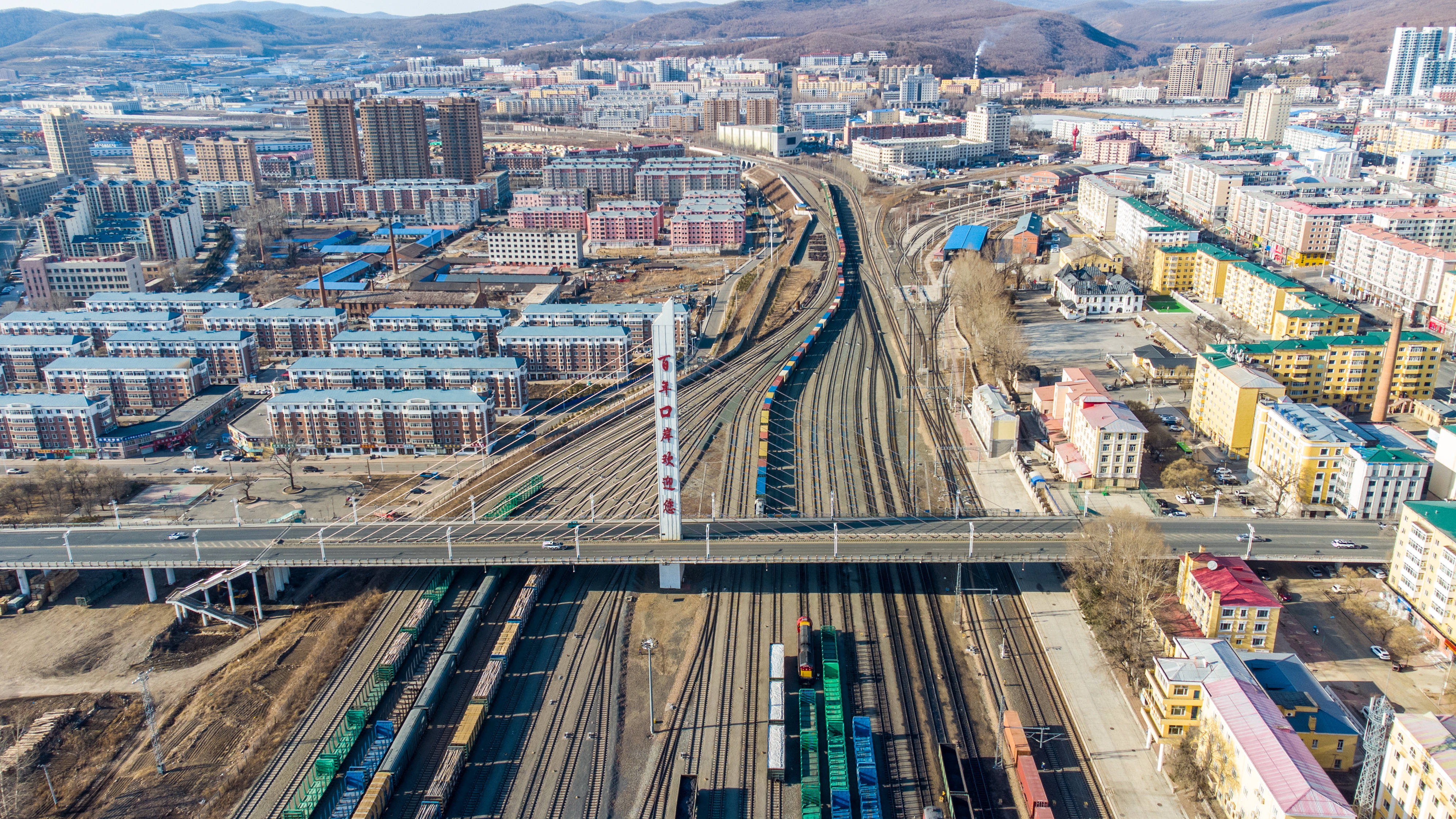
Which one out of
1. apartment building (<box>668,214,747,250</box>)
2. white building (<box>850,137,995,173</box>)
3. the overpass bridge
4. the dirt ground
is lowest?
the dirt ground

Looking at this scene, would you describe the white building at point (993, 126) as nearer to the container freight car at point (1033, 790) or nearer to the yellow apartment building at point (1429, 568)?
the yellow apartment building at point (1429, 568)

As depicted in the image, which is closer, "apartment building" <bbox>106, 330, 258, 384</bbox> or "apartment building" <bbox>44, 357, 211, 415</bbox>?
"apartment building" <bbox>44, 357, 211, 415</bbox>

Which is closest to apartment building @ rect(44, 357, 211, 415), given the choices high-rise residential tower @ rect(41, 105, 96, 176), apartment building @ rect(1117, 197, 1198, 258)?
apartment building @ rect(1117, 197, 1198, 258)

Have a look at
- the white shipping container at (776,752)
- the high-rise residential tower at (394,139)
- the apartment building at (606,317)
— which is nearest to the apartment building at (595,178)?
the high-rise residential tower at (394,139)

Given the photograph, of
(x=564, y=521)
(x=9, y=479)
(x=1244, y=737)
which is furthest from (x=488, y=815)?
(x=9, y=479)

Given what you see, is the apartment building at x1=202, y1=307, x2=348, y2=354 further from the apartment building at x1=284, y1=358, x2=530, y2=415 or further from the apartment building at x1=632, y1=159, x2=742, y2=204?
the apartment building at x1=632, y1=159, x2=742, y2=204

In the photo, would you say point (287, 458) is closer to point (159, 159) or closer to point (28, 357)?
point (28, 357)
